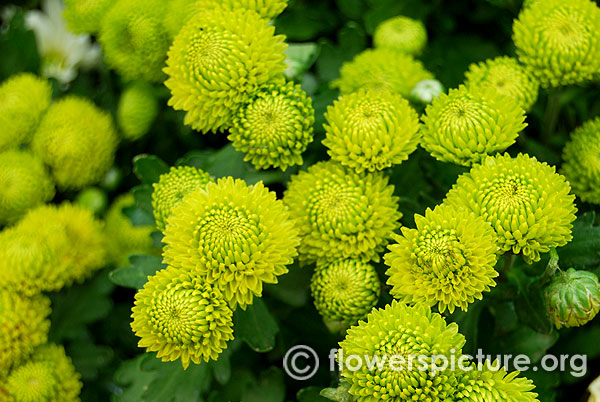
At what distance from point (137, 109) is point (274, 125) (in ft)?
2.41

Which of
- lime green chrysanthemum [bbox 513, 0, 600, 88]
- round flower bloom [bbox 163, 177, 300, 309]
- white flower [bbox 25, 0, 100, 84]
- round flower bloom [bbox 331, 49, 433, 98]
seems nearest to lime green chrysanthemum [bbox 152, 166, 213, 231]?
round flower bloom [bbox 163, 177, 300, 309]

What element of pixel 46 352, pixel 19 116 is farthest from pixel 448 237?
pixel 19 116

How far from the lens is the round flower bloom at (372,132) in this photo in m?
1.21

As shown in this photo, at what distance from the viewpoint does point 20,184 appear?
1.68 metres

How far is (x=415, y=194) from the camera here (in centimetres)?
146

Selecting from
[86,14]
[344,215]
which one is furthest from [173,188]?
[86,14]

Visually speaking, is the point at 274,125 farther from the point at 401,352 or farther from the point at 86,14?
the point at 86,14

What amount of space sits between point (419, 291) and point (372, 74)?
0.57m

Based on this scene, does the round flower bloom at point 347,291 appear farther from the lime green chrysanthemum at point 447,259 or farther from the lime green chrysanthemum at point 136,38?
the lime green chrysanthemum at point 136,38

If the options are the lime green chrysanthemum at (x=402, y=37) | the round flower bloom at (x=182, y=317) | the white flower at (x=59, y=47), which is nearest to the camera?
the round flower bloom at (x=182, y=317)

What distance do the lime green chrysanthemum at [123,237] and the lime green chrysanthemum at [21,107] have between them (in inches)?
13.4

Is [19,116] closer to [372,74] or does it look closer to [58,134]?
[58,134]

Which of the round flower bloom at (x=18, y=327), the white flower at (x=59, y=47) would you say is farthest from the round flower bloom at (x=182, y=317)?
the white flower at (x=59, y=47)

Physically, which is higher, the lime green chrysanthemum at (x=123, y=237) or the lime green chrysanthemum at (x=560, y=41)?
the lime green chrysanthemum at (x=560, y=41)
